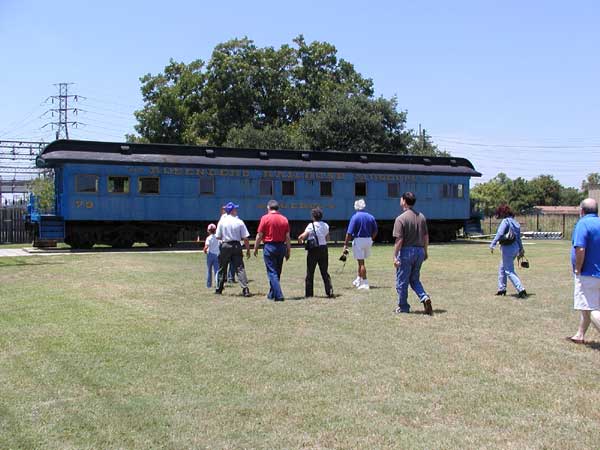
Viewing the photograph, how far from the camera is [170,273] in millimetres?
15906

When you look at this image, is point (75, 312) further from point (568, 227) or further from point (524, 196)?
point (524, 196)

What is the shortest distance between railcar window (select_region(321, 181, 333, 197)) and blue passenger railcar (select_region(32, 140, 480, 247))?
0.14ft

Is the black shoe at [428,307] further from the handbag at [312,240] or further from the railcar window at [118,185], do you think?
the railcar window at [118,185]

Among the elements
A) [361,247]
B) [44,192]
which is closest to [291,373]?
[361,247]

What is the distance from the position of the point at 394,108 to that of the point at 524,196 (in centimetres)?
7475

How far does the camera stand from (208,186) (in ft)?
89.6

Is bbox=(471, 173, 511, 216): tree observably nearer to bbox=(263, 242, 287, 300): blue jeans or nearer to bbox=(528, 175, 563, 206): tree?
bbox=(528, 175, 563, 206): tree

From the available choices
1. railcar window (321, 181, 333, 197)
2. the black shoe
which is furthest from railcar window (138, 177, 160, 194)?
the black shoe

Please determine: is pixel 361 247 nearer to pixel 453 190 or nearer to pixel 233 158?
pixel 233 158

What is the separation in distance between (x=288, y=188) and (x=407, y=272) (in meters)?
19.3

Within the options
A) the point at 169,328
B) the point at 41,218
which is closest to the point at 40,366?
the point at 169,328

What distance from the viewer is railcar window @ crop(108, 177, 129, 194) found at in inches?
1003

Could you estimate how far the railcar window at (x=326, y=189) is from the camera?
29.8m

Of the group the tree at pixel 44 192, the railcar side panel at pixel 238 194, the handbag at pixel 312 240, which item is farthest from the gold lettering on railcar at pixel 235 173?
the handbag at pixel 312 240
